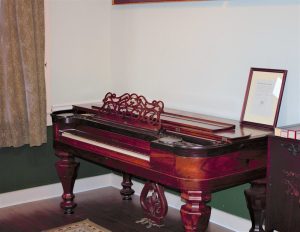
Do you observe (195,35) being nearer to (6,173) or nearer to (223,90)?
(223,90)

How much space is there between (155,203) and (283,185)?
3.59 feet

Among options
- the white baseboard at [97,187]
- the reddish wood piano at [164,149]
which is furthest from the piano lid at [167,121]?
the white baseboard at [97,187]

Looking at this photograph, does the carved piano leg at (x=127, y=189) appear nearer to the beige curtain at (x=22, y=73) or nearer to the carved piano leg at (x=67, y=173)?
the carved piano leg at (x=67, y=173)

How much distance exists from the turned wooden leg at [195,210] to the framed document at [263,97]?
703mm

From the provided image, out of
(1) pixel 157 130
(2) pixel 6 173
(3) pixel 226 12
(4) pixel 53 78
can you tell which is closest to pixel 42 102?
(4) pixel 53 78

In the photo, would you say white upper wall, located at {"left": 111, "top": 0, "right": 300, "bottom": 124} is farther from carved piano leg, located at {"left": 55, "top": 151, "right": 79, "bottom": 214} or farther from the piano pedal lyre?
carved piano leg, located at {"left": 55, "top": 151, "right": 79, "bottom": 214}

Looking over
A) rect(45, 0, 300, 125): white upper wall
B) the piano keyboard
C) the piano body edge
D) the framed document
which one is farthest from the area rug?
the framed document

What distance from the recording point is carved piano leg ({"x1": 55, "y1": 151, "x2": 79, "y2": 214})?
385 centimetres

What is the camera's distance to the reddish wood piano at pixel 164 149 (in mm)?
2770

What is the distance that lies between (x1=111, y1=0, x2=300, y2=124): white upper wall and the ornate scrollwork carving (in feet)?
1.70

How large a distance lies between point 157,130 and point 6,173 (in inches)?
61.9

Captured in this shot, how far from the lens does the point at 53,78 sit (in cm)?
427

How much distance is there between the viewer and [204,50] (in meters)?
3.70

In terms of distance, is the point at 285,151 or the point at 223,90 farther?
the point at 223,90
